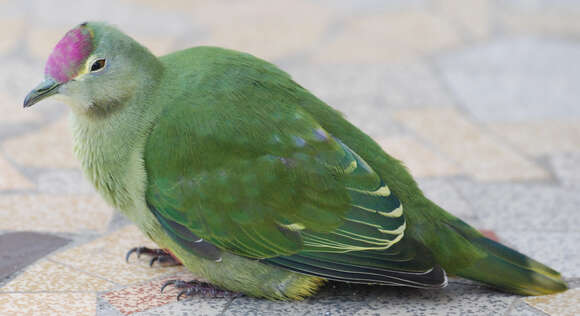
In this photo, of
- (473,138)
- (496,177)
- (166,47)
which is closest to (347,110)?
(473,138)

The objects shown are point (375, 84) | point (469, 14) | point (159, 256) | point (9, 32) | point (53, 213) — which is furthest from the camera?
point (469, 14)

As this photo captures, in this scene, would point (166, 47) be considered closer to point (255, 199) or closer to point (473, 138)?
point (473, 138)

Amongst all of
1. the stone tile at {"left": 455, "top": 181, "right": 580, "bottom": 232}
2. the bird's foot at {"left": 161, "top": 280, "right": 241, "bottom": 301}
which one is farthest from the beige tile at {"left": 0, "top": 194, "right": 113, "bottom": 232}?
the stone tile at {"left": 455, "top": 181, "right": 580, "bottom": 232}

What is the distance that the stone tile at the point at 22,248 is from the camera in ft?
11.8

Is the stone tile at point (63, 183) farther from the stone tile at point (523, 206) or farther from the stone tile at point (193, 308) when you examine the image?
the stone tile at point (523, 206)

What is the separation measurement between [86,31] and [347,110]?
2832mm

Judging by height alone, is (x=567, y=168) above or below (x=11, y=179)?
above

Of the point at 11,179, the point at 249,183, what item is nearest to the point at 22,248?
the point at 11,179

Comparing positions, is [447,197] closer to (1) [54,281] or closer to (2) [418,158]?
(2) [418,158]

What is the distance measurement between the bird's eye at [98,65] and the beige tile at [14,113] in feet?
7.58

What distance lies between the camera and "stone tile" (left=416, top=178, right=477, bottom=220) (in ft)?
14.0

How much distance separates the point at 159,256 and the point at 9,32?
4.10 meters

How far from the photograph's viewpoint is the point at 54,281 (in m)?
3.47

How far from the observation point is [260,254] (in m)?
3.22
